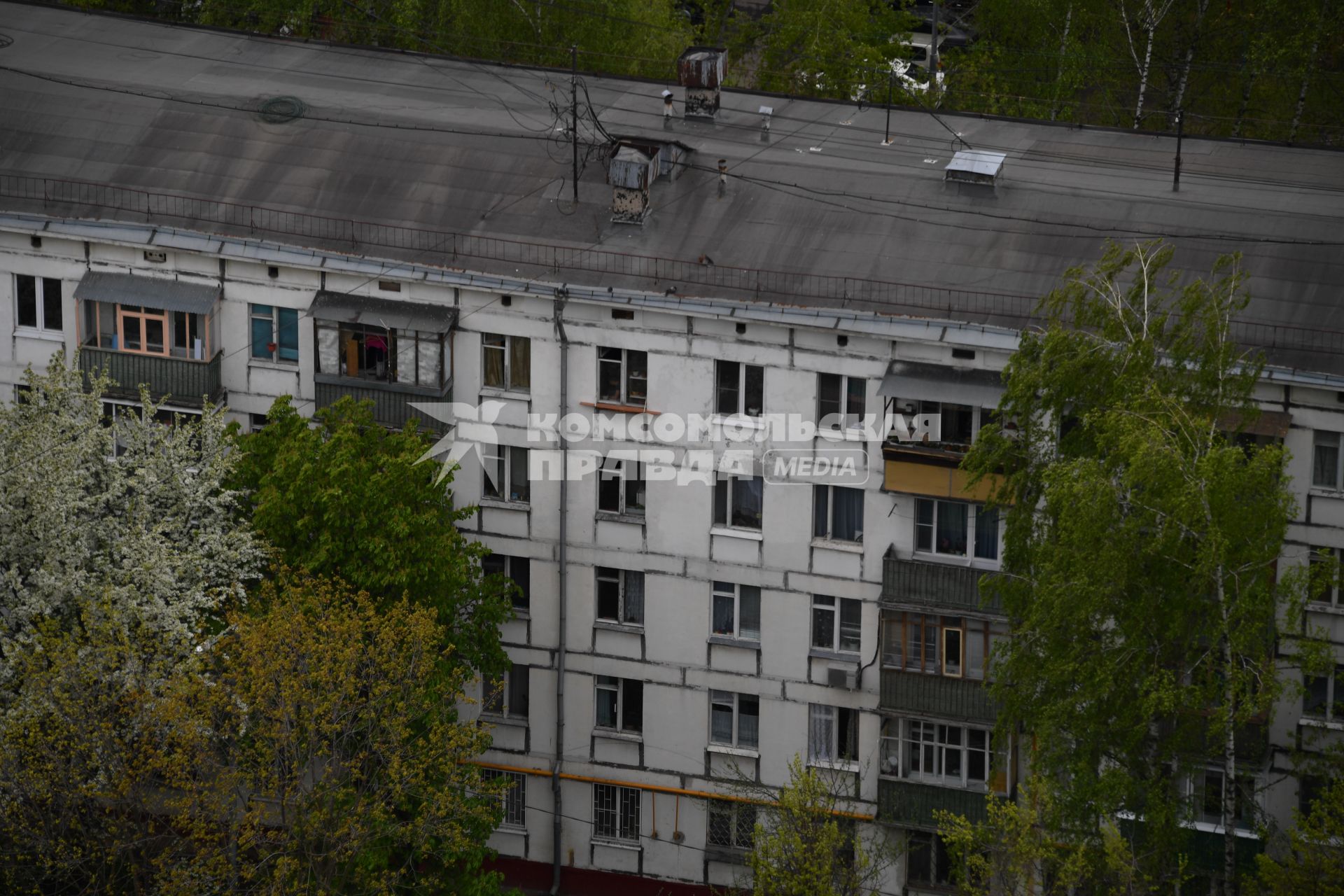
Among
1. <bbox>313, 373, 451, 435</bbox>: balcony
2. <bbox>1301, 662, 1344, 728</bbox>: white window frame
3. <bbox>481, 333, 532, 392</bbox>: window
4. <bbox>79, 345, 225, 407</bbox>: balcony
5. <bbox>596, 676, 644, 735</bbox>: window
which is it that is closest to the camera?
<bbox>1301, 662, 1344, 728</bbox>: white window frame

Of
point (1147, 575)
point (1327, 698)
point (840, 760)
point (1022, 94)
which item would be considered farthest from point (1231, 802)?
point (1022, 94)

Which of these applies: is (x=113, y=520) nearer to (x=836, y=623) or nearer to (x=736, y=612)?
(x=736, y=612)

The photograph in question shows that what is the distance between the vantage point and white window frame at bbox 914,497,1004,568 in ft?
189

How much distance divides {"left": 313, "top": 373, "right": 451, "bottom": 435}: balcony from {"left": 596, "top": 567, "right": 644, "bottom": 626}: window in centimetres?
576

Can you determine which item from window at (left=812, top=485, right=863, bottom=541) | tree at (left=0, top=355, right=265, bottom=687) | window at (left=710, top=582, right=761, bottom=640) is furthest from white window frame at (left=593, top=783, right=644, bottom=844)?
tree at (left=0, top=355, right=265, bottom=687)

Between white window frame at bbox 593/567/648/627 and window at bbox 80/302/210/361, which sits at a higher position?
window at bbox 80/302/210/361

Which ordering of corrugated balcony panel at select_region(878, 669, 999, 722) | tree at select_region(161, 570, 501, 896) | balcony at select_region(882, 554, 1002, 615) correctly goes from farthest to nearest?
1. corrugated balcony panel at select_region(878, 669, 999, 722)
2. balcony at select_region(882, 554, 1002, 615)
3. tree at select_region(161, 570, 501, 896)

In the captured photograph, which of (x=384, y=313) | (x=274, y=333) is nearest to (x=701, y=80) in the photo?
(x=384, y=313)

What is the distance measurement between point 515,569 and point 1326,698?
20.8m

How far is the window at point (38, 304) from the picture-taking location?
61.4m

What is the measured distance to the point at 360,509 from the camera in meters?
53.5

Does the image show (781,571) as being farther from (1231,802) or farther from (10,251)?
(10,251)

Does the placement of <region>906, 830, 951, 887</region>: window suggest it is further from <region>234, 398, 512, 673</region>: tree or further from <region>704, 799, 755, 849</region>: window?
<region>234, 398, 512, 673</region>: tree

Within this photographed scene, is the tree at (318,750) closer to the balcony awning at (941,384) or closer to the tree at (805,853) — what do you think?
the tree at (805,853)
